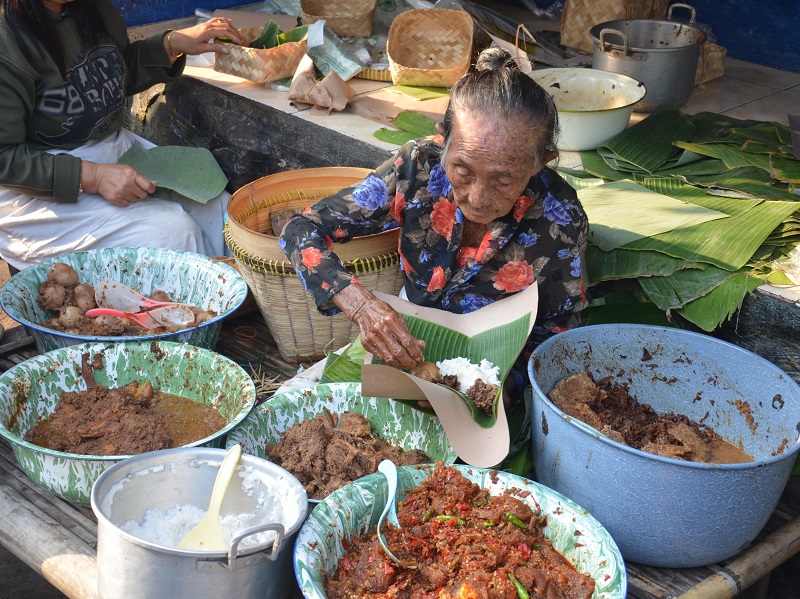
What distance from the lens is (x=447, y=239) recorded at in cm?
247

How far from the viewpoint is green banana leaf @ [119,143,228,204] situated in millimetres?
3514


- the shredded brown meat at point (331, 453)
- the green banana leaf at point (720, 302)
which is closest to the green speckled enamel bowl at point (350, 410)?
the shredded brown meat at point (331, 453)

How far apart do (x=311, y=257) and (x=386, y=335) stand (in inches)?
13.2

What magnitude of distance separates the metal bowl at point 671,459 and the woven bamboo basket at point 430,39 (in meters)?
2.06

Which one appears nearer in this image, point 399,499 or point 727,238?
point 399,499

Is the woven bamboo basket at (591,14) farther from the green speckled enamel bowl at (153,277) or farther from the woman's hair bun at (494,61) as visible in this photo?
the green speckled enamel bowl at (153,277)

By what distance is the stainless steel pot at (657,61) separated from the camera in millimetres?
3529

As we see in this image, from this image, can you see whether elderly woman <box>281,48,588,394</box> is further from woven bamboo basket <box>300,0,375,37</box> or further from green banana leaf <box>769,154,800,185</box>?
woven bamboo basket <box>300,0,375,37</box>

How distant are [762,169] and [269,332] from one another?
1855 mm

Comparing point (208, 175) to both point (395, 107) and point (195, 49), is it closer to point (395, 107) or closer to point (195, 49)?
point (195, 49)

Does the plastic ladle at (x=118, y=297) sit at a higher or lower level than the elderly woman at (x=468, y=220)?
lower

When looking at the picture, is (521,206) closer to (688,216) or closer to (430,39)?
(688,216)

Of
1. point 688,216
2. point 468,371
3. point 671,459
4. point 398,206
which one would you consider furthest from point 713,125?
point 671,459

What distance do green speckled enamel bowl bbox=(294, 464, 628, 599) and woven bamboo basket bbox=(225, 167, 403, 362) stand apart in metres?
0.93
